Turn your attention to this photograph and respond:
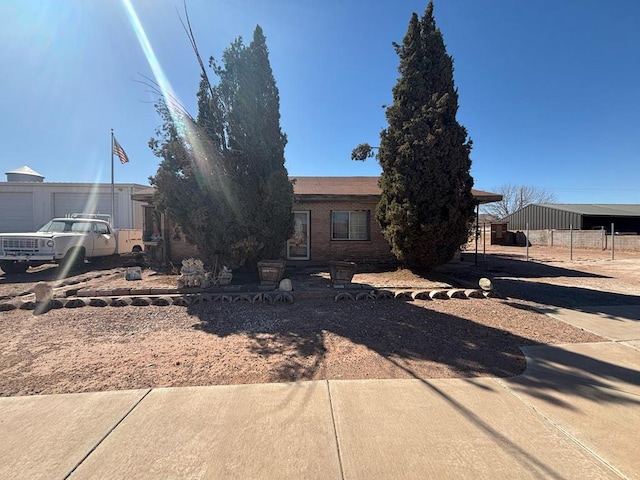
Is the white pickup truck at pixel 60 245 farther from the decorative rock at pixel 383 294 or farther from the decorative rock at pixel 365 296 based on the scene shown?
the decorative rock at pixel 383 294

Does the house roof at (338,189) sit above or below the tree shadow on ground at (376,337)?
above

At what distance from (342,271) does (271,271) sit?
5.47ft

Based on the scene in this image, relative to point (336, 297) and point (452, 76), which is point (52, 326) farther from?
point (452, 76)

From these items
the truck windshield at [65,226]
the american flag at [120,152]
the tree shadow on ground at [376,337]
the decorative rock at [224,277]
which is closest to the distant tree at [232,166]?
the decorative rock at [224,277]

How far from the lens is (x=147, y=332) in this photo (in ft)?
16.8

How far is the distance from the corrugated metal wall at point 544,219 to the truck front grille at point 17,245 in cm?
3755

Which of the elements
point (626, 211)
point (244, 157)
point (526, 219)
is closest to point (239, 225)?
point (244, 157)

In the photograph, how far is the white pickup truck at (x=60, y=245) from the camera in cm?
1002

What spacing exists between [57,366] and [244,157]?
19.0 feet

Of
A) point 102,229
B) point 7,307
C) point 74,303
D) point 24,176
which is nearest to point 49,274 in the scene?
point 102,229

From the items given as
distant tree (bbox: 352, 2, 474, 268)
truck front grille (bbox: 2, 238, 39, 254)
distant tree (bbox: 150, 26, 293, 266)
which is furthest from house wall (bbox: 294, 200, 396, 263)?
truck front grille (bbox: 2, 238, 39, 254)

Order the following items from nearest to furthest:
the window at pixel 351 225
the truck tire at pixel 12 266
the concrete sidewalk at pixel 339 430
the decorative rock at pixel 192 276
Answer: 1. the concrete sidewalk at pixel 339 430
2. the decorative rock at pixel 192 276
3. the truck tire at pixel 12 266
4. the window at pixel 351 225

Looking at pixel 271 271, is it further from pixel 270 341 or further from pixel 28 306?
pixel 28 306

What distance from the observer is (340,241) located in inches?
495
